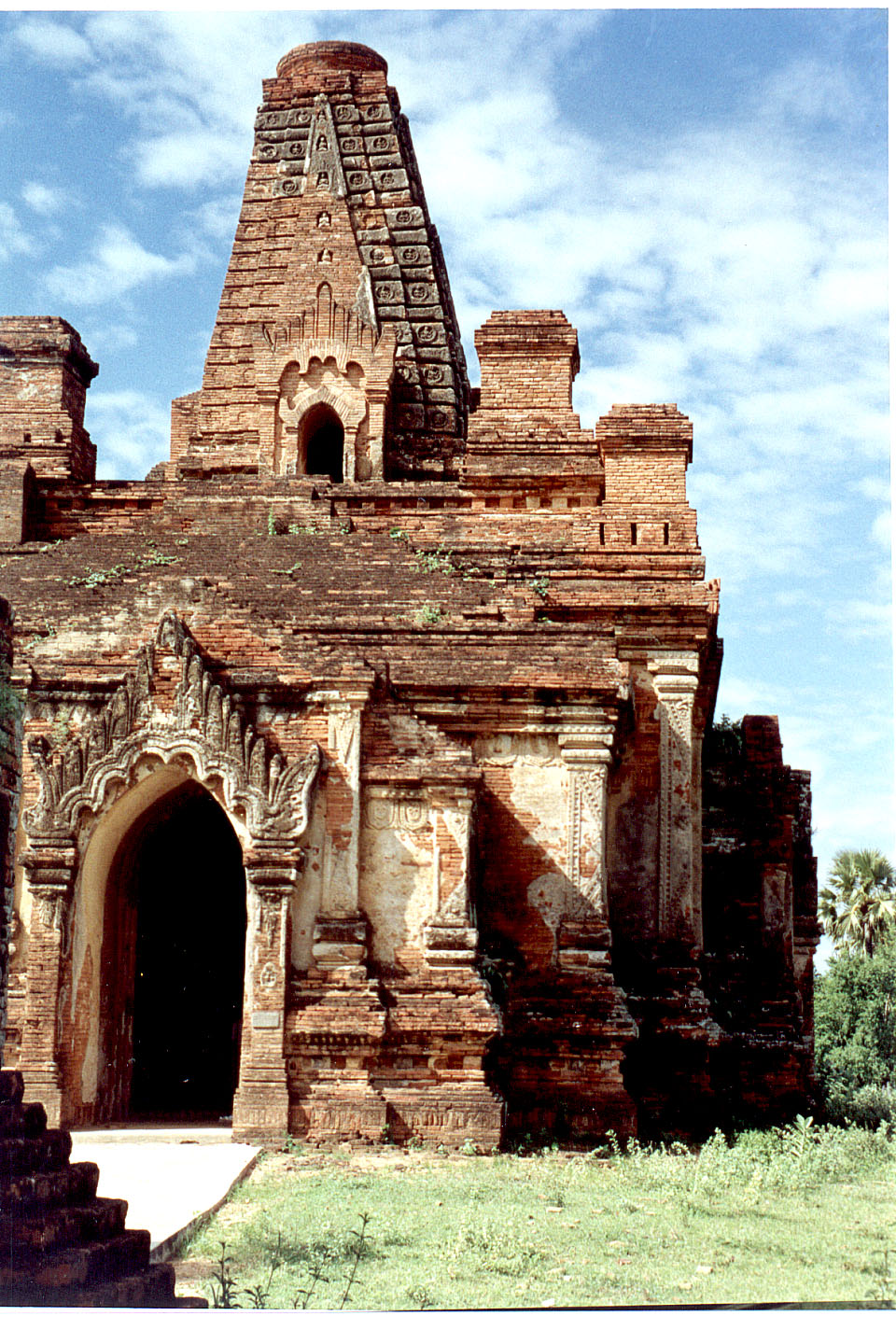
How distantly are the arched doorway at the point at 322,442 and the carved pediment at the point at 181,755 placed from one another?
6.84m

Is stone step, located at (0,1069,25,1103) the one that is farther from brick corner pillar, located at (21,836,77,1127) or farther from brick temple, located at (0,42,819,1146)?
brick corner pillar, located at (21,836,77,1127)

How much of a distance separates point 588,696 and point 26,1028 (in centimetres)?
556

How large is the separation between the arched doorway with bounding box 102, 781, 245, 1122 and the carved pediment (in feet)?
7.19

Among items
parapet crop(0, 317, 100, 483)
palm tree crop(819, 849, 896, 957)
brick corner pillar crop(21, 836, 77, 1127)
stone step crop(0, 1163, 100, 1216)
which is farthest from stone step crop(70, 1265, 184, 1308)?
palm tree crop(819, 849, 896, 957)

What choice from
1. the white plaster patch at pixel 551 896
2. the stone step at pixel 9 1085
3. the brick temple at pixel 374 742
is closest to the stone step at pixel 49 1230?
the stone step at pixel 9 1085

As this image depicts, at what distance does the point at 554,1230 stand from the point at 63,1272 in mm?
3353

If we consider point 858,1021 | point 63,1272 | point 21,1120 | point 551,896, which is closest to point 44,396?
point 551,896

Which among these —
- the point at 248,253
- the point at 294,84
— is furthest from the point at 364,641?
the point at 294,84

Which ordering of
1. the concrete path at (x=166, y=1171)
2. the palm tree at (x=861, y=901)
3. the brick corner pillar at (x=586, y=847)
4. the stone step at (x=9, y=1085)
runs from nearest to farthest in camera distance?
the stone step at (x=9, y=1085), the concrete path at (x=166, y=1171), the brick corner pillar at (x=586, y=847), the palm tree at (x=861, y=901)

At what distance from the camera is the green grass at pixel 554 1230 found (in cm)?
830

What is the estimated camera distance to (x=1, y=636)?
8.53 metres

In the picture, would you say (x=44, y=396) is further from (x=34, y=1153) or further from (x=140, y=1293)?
(x=140, y=1293)

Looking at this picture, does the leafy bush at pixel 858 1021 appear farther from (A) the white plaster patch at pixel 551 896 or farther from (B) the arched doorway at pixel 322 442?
(A) the white plaster patch at pixel 551 896

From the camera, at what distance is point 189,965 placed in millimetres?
17391
